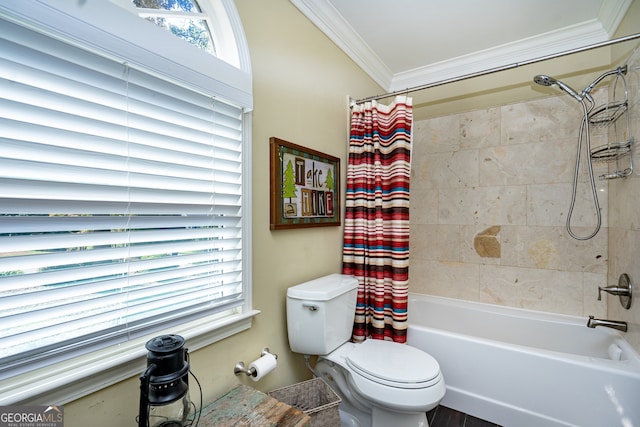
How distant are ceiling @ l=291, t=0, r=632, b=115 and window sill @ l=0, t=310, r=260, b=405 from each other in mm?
1897

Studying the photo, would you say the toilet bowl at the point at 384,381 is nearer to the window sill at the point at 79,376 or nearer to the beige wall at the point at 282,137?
the beige wall at the point at 282,137

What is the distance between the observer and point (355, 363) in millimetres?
1529

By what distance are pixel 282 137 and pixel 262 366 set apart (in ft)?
3.81

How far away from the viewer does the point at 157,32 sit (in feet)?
3.26

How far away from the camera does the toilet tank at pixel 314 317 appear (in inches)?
60.4

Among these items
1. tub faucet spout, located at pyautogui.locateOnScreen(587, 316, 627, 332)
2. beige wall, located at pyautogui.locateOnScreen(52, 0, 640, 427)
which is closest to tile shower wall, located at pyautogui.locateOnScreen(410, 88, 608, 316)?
beige wall, located at pyautogui.locateOnScreen(52, 0, 640, 427)

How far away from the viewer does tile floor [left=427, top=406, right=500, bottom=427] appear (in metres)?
1.78

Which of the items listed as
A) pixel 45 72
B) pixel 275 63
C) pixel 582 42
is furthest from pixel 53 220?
pixel 582 42

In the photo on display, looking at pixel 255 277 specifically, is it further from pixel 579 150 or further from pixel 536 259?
pixel 579 150

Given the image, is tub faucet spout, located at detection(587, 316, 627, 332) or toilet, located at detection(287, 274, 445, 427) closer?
toilet, located at detection(287, 274, 445, 427)

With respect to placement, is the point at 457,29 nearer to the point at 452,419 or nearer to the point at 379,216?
the point at 379,216

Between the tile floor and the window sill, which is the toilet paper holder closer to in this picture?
the window sill

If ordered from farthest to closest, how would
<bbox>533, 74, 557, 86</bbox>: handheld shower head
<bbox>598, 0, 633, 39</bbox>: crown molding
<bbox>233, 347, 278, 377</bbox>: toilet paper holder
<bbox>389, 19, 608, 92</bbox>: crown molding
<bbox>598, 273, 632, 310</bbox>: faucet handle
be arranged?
<bbox>389, 19, 608, 92</bbox>: crown molding → <bbox>533, 74, 557, 86</bbox>: handheld shower head → <bbox>598, 0, 633, 39</bbox>: crown molding → <bbox>598, 273, 632, 310</bbox>: faucet handle → <bbox>233, 347, 278, 377</bbox>: toilet paper holder

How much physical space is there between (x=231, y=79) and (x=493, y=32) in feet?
6.59
